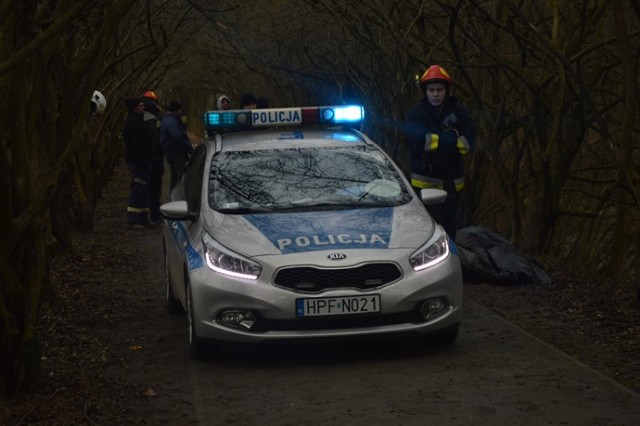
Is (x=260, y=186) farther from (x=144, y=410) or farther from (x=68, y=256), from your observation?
(x=68, y=256)

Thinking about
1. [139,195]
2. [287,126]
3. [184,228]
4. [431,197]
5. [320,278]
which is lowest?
[139,195]

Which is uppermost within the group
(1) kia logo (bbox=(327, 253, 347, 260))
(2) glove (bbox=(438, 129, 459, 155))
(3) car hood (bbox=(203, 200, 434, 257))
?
(2) glove (bbox=(438, 129, 459, 155))

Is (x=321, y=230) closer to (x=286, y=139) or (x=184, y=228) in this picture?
(x=184, y=228)

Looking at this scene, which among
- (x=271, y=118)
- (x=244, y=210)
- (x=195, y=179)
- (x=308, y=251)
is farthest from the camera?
(x=271, y=118)

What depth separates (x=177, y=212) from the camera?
29.0 feet

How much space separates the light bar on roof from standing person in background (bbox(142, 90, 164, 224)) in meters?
8.95

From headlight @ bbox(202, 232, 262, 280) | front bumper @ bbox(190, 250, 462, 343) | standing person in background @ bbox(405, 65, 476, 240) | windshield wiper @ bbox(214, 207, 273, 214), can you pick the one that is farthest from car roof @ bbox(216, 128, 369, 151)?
front bumper @ bbox(190, 250, 462, 343)

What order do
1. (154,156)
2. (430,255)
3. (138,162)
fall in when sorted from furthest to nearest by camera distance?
1. (154,156)
2. (138,162)
3. (430,255)

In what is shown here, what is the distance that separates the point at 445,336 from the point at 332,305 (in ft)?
3.34

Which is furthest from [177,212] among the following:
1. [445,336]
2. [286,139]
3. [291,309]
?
[445,336]

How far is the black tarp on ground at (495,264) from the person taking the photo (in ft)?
37.0

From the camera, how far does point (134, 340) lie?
9102 millimetres

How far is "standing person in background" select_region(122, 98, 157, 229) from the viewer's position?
1873 cm

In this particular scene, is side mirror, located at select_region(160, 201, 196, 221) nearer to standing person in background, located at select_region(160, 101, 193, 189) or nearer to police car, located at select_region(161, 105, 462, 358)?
police car, located at select_region(161, 105, 462, 358)
